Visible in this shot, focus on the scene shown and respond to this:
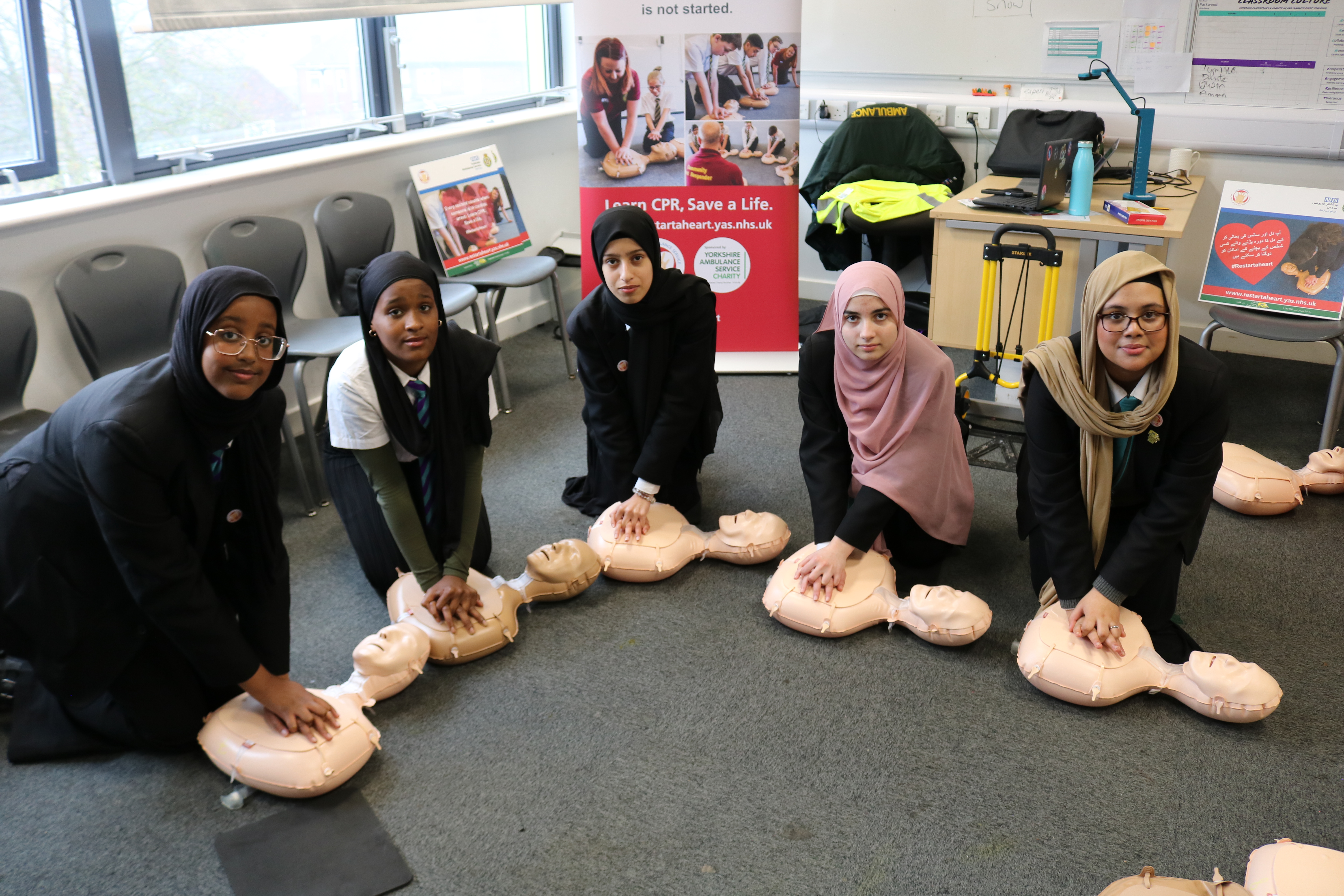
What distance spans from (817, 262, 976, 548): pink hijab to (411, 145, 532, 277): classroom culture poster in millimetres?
1787

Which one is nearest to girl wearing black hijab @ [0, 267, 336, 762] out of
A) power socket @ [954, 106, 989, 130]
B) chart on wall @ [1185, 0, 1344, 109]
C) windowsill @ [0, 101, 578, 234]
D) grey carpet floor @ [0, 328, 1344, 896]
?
grey carpet floor @ [0, 328, 1344, 896]

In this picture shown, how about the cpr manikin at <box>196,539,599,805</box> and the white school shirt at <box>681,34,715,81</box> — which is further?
the white school shirt at <box>681,34,715,81</box>

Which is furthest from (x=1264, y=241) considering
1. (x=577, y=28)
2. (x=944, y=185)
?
(x=577, y=28)

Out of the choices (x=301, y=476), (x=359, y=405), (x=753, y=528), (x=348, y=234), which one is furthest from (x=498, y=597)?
(x=348, y=234)

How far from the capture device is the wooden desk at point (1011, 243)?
3303mm

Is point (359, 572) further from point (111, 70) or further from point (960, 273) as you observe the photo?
point (960, 273)

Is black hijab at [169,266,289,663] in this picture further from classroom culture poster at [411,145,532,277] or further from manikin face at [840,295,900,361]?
classroom culture poster at [411,145,532,277]

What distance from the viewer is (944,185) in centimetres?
420

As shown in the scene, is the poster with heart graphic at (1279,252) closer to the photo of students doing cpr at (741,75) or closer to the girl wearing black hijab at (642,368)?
the photo of students doing cpr at (741,75)

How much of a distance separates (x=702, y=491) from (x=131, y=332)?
5.49 ft

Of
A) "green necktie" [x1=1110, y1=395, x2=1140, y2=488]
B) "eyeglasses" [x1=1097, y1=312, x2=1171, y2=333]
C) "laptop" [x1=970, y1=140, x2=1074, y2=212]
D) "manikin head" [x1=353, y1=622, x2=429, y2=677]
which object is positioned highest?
"laptop" [x1=970, y1=140, x2=1074, y2=212]

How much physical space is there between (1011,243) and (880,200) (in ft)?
2.33

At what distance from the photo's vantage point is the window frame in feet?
9.46

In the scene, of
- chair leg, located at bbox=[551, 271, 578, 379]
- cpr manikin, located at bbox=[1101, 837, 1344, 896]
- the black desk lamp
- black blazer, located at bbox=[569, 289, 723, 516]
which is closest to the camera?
cpr manikin, located at bbox=[1101, 837, 1344, 896]
